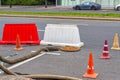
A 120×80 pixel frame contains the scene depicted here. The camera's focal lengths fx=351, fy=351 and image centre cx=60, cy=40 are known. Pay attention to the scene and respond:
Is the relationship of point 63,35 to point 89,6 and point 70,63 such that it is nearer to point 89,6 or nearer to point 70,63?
point 70,63

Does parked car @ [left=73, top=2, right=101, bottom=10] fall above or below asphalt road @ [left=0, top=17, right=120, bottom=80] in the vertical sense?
below

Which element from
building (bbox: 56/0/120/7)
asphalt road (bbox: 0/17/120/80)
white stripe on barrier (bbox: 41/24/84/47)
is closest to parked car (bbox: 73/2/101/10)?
building (bbox: 56/0/120/7)

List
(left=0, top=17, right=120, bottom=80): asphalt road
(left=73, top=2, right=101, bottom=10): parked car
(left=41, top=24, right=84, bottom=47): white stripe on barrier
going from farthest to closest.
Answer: (left=73, top=2, right=101, bottom=10): parked car
(left=41, top=24, right=84, bottom=47): white stripe on barrier
(left=0, top=17, right=120, bottom=80): asphalt road

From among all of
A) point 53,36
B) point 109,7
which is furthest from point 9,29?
point 109,7

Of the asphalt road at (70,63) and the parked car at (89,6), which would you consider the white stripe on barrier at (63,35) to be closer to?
the asphalt road at (70,63)

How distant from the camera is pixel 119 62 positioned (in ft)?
33.0

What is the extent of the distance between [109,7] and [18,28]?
120ft

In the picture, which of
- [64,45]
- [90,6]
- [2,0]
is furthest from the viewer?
[2,0]

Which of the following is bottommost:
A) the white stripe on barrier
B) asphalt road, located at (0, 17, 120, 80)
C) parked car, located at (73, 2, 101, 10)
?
parked car, located at (73, 2, 101, 10)

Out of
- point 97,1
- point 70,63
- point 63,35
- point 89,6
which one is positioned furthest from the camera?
point 97,1

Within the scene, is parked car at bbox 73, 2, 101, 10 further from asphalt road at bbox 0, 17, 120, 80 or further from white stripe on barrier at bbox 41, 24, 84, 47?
white stripe on barrier at bbox 41, 24, 84, 47

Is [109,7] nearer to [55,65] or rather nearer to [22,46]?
[22,46]

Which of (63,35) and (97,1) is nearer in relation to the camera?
(63,35)

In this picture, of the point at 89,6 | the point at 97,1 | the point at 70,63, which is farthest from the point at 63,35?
the point at 97,1
